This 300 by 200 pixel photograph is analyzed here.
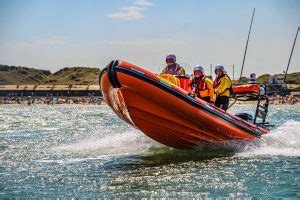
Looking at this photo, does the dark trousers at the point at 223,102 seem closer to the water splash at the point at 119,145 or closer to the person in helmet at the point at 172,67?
the person in helmet at the point at 172,67

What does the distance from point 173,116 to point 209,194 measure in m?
3.61

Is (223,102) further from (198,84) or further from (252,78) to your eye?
(252,78)

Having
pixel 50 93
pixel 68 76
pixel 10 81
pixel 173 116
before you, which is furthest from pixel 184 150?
pixel 10 81

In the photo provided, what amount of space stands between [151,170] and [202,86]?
302 centimetres

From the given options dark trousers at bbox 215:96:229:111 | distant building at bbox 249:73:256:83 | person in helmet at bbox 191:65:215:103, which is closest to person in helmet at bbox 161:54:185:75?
person in helmet at bbox 191:65:215:103

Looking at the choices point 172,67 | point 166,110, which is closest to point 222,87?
point 172,67

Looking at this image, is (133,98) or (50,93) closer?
(133,98)

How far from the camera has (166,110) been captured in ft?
36.1

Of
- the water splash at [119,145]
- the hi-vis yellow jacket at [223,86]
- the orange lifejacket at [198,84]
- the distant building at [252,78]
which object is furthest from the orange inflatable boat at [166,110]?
the distant building at [252,78]

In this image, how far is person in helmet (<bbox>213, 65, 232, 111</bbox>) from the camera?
12.5 m

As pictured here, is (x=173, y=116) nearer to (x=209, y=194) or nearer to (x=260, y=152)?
(x=260, y=152)

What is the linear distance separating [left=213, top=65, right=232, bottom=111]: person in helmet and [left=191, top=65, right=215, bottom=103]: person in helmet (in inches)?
18.3

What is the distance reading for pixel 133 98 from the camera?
Answer: 10688 millimetres

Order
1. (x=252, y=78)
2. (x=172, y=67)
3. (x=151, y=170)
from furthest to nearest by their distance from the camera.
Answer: (x=252, y=78) < (x=172, y=67) < (x=151, y=170)
